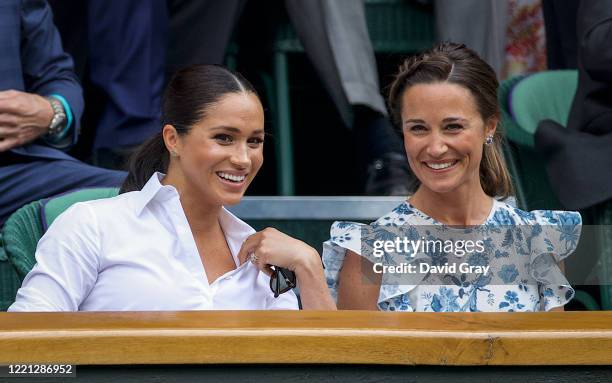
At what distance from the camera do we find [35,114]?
311 cm

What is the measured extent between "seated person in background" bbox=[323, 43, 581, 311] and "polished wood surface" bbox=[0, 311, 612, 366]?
2.59 ft

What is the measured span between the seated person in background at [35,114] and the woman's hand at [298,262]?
2.62 feet

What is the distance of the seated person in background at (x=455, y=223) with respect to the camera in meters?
2.50

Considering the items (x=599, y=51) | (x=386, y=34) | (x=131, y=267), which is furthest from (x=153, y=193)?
(x=386, y=34)

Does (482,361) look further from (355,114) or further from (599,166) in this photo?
(355,114)

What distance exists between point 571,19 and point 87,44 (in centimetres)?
156

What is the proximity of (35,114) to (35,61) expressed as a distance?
9.1 inches

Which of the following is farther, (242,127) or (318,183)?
(318,183)

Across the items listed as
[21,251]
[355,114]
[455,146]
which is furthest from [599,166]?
[21,251]

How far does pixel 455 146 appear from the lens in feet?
8.29

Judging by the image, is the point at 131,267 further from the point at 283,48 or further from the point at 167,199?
the point at 283,48

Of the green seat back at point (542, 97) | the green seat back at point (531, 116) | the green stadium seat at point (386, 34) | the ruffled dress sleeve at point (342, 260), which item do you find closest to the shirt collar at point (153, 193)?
the ruffled dress sleeve at point (342, 260)

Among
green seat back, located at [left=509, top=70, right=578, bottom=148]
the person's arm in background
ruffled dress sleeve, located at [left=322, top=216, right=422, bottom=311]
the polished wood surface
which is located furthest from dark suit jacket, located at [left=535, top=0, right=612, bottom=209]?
the polished wood surface

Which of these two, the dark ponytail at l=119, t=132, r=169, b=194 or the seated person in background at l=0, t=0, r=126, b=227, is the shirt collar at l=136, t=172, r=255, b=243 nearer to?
the dark ponytail at l=119, t=132, r=169, b=194
